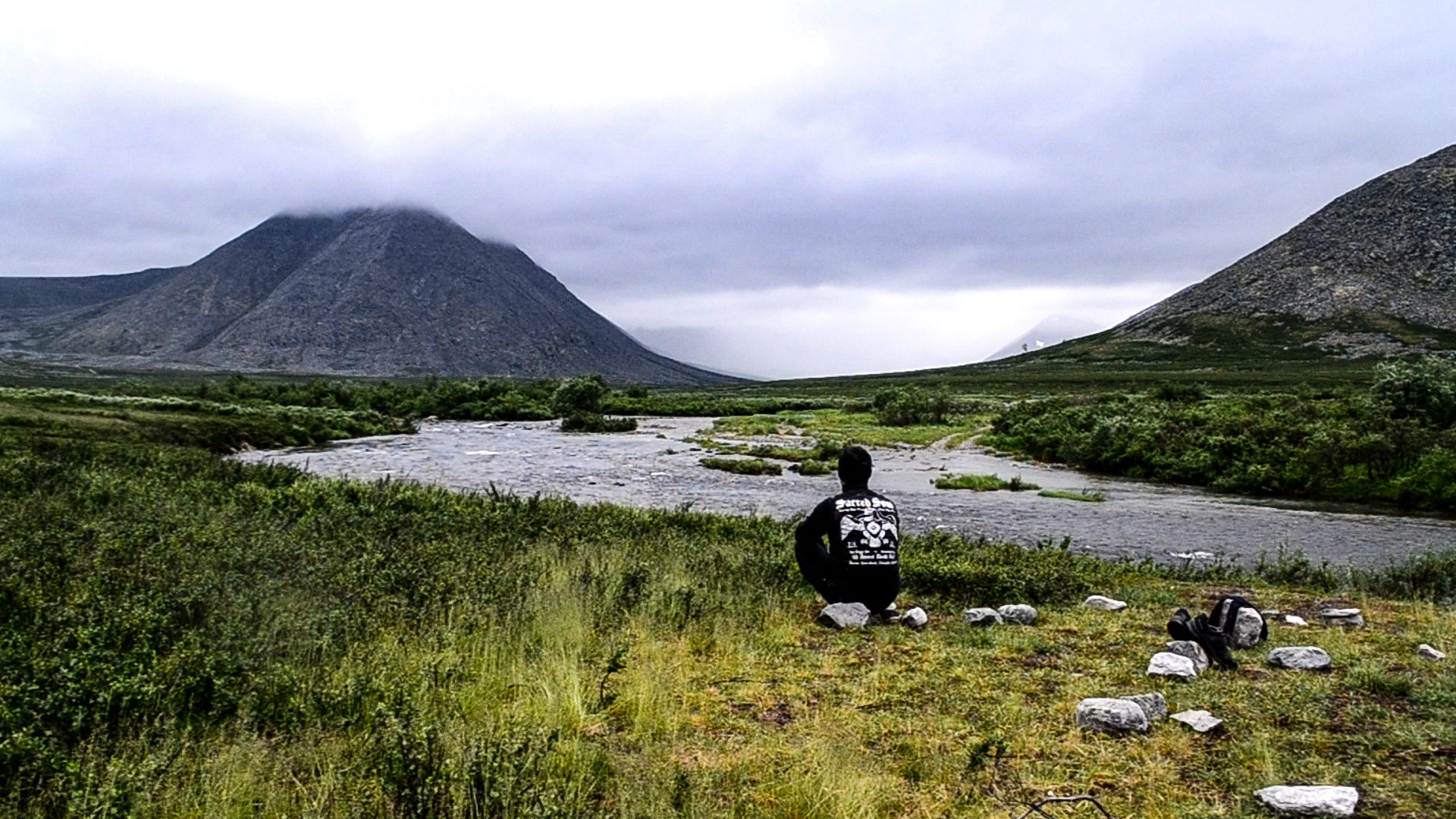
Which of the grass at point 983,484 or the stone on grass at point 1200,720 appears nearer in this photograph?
the stone on grass at point 1200,720

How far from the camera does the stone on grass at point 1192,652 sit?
6922 millimetres

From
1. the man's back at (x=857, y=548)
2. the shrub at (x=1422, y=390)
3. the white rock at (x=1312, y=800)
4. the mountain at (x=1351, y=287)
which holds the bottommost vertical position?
the white rock at (x=1312, y=800)

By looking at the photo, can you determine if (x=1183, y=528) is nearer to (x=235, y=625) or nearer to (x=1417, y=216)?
(x=235, y=625)

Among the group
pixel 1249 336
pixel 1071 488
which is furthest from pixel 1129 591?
pixel 1249 336

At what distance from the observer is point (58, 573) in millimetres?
6945

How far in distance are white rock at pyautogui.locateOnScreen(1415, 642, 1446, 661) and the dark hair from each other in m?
4.78

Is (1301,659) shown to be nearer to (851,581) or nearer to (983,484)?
(851,581)

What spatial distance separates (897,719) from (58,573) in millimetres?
6617

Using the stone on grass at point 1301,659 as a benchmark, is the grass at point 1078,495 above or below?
below

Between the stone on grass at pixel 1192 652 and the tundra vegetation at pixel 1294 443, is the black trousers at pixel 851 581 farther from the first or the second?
the tundra vegetation at pixel 1294 443

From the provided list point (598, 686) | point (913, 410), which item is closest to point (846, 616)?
point (598, 686)

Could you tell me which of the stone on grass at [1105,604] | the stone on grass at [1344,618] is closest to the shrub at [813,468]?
the stone on grass at [1105,604]

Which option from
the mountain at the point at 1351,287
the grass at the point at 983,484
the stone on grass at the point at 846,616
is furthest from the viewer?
the mountain at the point at 1351,287

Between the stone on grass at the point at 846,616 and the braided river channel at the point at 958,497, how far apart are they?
827 cm
